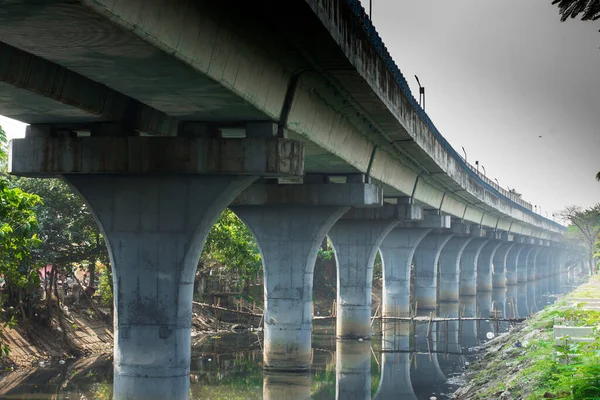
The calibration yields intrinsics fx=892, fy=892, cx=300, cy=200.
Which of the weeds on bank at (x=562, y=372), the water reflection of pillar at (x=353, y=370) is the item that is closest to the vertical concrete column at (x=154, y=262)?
the weeds on bank at (x=562, y=372)

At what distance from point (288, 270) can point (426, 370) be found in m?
9.41

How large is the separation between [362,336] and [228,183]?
2637 cm

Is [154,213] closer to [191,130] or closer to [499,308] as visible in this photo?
[191,130]

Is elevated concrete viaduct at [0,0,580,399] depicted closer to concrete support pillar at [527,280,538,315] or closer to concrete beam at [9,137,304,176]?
concrete beam at [9,137,304,176]

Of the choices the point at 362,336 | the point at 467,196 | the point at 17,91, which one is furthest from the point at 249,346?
the point at 17,91

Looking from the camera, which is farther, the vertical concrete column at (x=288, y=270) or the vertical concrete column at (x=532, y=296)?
the vertical concrete column at (x=532, y=296)

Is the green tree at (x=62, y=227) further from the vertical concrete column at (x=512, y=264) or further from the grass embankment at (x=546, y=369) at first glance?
the vertical concrete column at (x=512, y=264)

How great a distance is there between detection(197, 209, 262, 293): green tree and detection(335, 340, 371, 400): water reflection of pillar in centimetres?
867

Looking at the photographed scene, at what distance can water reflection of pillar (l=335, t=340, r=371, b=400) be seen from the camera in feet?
113

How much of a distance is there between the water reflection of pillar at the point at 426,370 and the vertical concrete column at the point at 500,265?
6311 cm

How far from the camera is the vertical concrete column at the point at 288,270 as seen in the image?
34719 millimetres

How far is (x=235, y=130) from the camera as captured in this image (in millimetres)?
23516

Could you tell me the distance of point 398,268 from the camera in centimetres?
6194

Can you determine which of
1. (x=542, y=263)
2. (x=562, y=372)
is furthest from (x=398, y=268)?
(x=542, y=263)
